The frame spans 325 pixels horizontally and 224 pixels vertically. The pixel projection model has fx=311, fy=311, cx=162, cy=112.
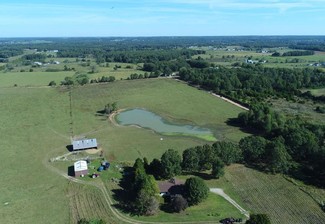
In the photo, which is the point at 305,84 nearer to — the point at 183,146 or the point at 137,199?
the point at 183,146

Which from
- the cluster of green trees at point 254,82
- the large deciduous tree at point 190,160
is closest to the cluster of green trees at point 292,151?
the large deciduous tree at point 190,160

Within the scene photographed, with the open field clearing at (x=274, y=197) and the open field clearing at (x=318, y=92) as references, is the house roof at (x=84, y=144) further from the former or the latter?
the open field clearing at (x=318, y=92)

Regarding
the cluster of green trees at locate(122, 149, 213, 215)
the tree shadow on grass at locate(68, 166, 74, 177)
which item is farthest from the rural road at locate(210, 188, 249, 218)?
the tree shadow on grass at locate(68, 166, 74, 177)

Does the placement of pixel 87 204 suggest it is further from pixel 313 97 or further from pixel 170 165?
pixel 313 97

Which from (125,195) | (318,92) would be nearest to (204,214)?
(125,195)

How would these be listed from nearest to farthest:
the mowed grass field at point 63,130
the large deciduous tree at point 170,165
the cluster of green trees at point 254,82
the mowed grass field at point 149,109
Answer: the mowed grass field at point 63,130 → the large deciduous tree at point 170,165 → the mowed grass field at point 149,109 → the cluster of green trees at point 254,82

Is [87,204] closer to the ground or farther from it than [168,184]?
closer to the ground

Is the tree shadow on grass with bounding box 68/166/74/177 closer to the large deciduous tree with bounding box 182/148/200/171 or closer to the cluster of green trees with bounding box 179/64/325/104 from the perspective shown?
the large deciduous tree with bounding box 182/148/200/171
